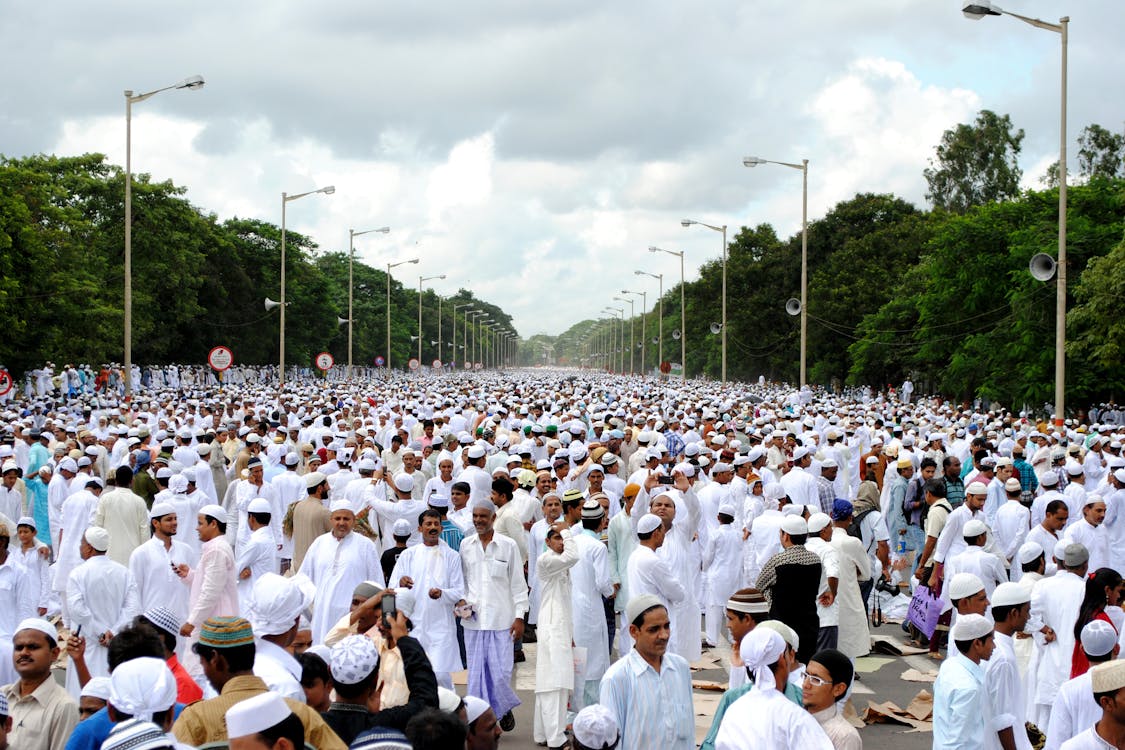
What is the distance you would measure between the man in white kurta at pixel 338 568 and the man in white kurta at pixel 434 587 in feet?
0.88

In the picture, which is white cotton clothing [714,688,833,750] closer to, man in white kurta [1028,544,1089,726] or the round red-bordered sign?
man in white kurta [1028,544,1089,726]

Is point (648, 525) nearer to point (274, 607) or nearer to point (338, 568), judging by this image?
point (338, 568)

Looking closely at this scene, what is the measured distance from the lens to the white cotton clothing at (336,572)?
774cm

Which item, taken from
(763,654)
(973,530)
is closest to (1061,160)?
(973,530)

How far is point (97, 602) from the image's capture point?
23.5ft

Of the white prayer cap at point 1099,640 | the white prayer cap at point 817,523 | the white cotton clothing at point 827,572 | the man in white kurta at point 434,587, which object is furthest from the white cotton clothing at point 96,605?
the white prayer cap at point 1099,640

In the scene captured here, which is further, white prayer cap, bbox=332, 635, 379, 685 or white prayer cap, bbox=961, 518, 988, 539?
white prayer cap, bbox=961, 518, 988, 539

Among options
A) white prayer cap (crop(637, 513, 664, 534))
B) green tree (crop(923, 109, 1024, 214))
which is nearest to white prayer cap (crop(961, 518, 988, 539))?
white prayer cap (crop(637, 513, 664, 534))

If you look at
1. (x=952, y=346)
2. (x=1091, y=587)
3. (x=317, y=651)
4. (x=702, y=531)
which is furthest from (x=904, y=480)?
(x=952, y=346)

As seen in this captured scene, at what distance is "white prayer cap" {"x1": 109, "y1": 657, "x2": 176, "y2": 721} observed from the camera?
164 inches

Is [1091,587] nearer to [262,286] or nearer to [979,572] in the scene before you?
[979,572]

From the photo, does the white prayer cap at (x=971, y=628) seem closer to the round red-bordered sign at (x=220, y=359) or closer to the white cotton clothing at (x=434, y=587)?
the white cotton clothing at (x=434, y=587)

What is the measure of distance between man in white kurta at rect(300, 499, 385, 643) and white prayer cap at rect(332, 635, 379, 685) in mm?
3532

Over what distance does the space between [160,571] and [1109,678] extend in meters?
5.63
